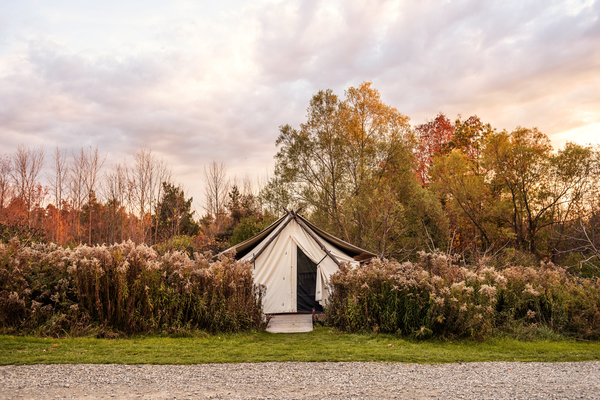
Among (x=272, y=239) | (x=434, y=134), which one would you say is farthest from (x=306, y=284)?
(x=434, y=134)

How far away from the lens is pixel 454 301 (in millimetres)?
6543

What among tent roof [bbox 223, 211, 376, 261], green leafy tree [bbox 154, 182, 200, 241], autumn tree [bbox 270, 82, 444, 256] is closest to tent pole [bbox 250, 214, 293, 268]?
tent roof [bbox 223, 211, 376, 261]

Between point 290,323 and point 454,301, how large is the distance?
3.52 metres

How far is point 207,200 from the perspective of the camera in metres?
29.0

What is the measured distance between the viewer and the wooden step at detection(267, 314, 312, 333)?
7.89m

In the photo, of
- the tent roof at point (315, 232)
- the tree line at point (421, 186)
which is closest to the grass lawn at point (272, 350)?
the tent roof at point (315, 232)

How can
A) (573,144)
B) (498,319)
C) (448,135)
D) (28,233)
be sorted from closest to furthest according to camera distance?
(498,319), (28,233), (573,144), (448,135)

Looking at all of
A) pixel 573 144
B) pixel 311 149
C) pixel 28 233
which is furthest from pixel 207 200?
pixel 573 144

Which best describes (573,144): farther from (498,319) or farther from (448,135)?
(498,319)

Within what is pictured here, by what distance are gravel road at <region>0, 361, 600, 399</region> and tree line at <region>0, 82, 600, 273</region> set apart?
10923 millimetres

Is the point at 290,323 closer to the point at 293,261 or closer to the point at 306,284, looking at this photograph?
the point at 306,284

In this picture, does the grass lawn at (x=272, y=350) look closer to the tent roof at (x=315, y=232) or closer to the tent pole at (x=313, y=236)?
the tent pole at (x=313, y=236)

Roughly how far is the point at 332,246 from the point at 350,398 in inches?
255

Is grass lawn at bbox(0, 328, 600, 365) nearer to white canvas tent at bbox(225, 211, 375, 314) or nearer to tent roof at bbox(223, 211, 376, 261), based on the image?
white canvas tent at bbox(225, 211, 375, 314)
